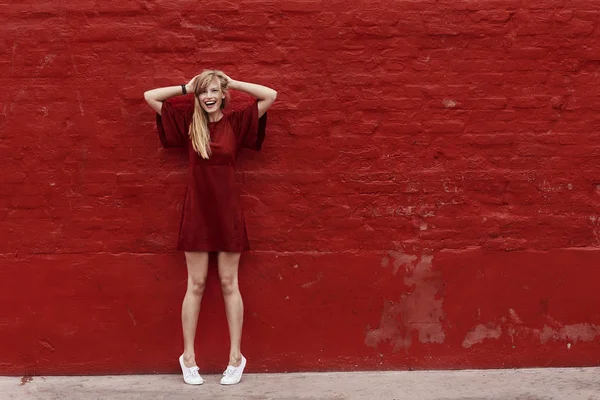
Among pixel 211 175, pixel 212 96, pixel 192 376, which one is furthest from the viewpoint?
pixel 192 376

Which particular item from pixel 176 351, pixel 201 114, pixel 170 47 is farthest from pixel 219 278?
pixel 170 47

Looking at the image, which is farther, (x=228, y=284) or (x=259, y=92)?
(x=228, y=284)

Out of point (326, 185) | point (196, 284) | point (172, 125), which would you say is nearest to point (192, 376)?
point (196, 284)

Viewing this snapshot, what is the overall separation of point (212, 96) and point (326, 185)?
1049 mm

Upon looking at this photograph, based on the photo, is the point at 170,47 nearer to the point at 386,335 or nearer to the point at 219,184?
the point at 219,184

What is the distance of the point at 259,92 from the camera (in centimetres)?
701

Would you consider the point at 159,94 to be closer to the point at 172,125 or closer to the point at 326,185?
the point at 172,125

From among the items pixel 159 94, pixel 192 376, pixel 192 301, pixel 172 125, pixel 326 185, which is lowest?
pixel 192 376

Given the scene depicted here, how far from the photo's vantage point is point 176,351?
7383 millimetres

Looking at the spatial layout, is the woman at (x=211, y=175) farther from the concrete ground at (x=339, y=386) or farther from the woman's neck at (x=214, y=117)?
the concrete ground at (x=339, y=386)

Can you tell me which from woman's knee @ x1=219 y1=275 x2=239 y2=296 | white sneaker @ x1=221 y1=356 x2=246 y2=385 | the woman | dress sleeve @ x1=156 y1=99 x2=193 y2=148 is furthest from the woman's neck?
white sneaker @ x1=221 y1=356 x2=246 y2=385

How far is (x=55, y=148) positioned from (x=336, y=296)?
223 centimetres

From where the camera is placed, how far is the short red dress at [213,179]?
703 cm

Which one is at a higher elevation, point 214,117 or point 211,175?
point 214,117
